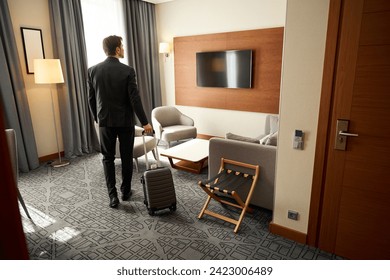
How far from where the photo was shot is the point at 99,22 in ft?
15.9

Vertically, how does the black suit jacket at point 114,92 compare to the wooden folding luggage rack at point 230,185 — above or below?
above

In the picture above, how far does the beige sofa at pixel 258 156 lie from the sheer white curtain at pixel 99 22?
10.6 ft

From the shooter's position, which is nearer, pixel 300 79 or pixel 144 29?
pixel 300 79

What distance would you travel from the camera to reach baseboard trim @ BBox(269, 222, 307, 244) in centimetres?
223

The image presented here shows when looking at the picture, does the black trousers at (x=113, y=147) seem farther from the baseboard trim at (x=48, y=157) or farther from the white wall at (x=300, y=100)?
the baseboard trim at (x=48, y=157)

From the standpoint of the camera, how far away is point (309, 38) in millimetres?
1871

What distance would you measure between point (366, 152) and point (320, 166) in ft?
1.02

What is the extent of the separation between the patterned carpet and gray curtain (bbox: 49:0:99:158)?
51.8 inches

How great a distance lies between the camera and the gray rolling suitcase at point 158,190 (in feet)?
8.68

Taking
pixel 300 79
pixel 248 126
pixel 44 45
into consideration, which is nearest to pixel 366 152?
pixel 300 79

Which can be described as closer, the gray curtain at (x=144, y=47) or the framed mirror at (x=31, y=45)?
the framed mirror at (x=31, y=45)

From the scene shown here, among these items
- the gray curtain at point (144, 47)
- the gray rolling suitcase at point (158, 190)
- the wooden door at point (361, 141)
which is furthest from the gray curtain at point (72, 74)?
the wooden door at point (361, 141)

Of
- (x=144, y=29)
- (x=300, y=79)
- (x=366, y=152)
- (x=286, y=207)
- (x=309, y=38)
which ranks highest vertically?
(x=144, y=29)

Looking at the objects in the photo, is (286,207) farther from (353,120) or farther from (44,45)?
(44,45)
